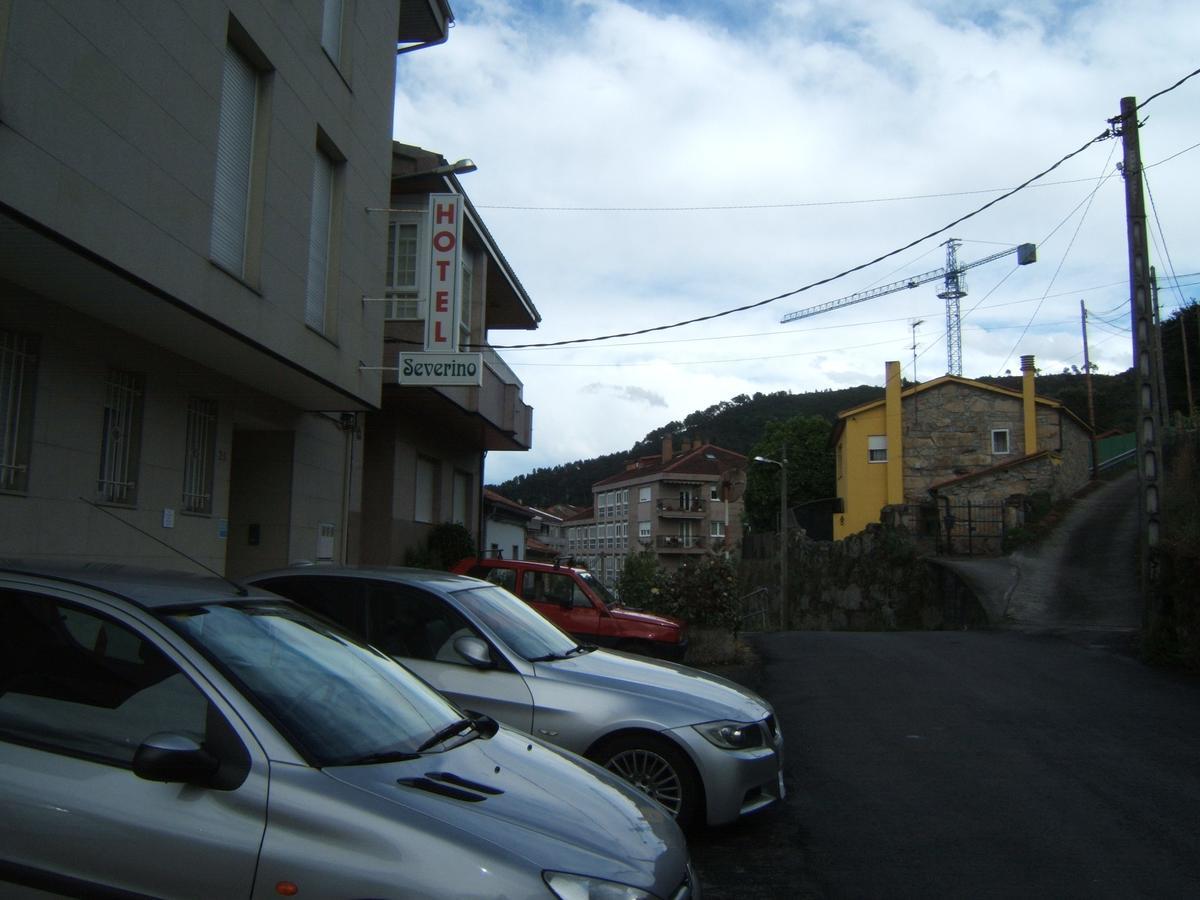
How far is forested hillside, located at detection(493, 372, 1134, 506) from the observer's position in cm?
5888

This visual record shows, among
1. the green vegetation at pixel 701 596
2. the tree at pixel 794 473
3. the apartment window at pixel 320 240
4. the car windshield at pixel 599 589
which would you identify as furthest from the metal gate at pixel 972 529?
the tree at pixel 794 473

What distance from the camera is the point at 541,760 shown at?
3.94m

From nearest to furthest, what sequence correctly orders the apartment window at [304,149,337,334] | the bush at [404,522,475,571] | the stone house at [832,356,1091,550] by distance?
the apartment window at [304,149,337,334] < the bush at [404,522,475,571] < the stone house at [832,356,1091,550]

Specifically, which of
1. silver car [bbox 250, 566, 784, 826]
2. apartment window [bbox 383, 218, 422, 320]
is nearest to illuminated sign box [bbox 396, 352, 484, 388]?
apartment window [bbox 383, 218, 422, 320]

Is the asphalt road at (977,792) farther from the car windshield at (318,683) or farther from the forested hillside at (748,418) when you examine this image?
the forested hillside at (748,418)

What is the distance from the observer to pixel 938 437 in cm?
4109

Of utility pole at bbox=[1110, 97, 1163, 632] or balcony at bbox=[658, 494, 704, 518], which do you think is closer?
utility pole at bbox=[1110, 97, 1163, 632]

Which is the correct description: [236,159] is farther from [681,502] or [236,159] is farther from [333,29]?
[681,502]

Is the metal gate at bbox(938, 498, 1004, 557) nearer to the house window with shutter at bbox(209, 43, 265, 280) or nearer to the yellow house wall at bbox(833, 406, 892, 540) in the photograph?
the yellow house wall at bbox(833, 406, 892, 540)

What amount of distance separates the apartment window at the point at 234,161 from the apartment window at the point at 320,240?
58.5 inches

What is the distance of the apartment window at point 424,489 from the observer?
17.8 metres

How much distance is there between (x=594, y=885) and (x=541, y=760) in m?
0.94

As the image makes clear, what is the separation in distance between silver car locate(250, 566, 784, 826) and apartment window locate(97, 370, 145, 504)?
3.26 metres

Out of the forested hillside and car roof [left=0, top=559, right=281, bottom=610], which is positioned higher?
the forested hillside
